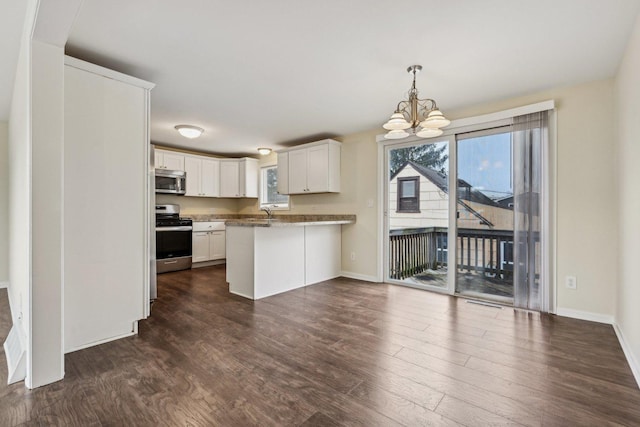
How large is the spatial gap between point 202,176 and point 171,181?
70 centimetres

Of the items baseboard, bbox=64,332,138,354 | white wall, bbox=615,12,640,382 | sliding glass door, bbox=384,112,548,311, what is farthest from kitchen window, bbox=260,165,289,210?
white wall, bbox=615,12,640,382

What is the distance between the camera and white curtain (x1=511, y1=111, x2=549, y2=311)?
118 inches

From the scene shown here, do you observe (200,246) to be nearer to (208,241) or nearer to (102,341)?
(208,241)

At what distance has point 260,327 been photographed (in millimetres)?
2633

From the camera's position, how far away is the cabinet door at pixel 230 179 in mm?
6145

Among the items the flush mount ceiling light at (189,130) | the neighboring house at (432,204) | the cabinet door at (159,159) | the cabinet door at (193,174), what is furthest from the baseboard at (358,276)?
the cabinet door at (159,159)

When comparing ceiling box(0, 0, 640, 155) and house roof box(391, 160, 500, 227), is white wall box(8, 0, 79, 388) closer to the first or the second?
ceiling box(0, 0, 640, 155)

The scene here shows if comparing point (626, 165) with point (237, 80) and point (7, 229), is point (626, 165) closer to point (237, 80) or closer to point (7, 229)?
point (237, 80)

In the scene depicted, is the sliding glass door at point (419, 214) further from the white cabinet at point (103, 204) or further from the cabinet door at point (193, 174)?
the cabinet door at point (193, 174)

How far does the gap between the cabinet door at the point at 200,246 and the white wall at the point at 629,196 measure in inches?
218

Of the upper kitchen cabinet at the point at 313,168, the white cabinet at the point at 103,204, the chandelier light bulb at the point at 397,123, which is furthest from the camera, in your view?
the upper kitchen cabinet at the point at 313,168

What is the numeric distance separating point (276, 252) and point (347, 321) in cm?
138

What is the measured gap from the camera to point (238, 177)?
626cm

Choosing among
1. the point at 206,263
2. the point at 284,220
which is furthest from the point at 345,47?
the point at 206,263
